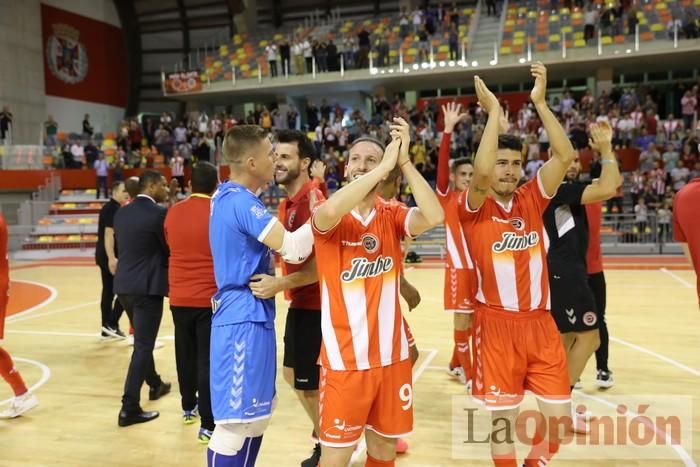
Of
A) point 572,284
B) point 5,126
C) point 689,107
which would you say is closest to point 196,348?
point 572,284

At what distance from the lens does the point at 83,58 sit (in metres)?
30.7

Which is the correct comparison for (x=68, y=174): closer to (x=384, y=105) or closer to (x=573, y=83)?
(x=384, y=105)

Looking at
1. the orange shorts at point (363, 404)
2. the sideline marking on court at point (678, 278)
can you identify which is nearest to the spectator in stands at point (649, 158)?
the sideline marking on court at point (678, 278)

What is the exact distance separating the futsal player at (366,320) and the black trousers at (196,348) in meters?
1.89

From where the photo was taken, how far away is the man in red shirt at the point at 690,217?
2811 mm

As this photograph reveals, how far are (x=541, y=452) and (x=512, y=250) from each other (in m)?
1.13

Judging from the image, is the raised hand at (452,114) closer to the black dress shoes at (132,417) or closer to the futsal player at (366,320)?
the futsal player at (366,320)

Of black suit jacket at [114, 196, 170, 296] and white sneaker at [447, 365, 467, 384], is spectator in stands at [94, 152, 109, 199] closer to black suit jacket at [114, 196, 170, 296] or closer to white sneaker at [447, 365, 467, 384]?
black suit jacket at [114, 196, 170, 296]

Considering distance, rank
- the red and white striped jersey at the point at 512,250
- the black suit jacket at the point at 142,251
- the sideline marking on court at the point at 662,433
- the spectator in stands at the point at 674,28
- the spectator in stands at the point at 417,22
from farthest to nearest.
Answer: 1. the spectator in stands at the point at 417,22
2. the spectator in stands at the point at 674,28
3. the black suit jacket at the point at 142,251
4. the sideline marking on court at the point at 662,433
5. the red and white striped jersey at the point at 512,250

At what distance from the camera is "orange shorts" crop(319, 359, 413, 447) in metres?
2.70

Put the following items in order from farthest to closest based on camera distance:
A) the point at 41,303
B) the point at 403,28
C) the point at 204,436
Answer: the point at 403,28 < the point at 41,303 < the point at 204,436

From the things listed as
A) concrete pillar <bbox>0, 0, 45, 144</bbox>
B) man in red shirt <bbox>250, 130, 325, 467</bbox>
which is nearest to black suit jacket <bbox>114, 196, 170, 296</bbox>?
man in red shirt <bbox>250, 130, 325, 467</bbox>

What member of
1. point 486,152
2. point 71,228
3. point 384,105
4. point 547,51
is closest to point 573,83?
point 547,51

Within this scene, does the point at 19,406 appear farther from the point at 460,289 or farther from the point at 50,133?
the point at 50,133
